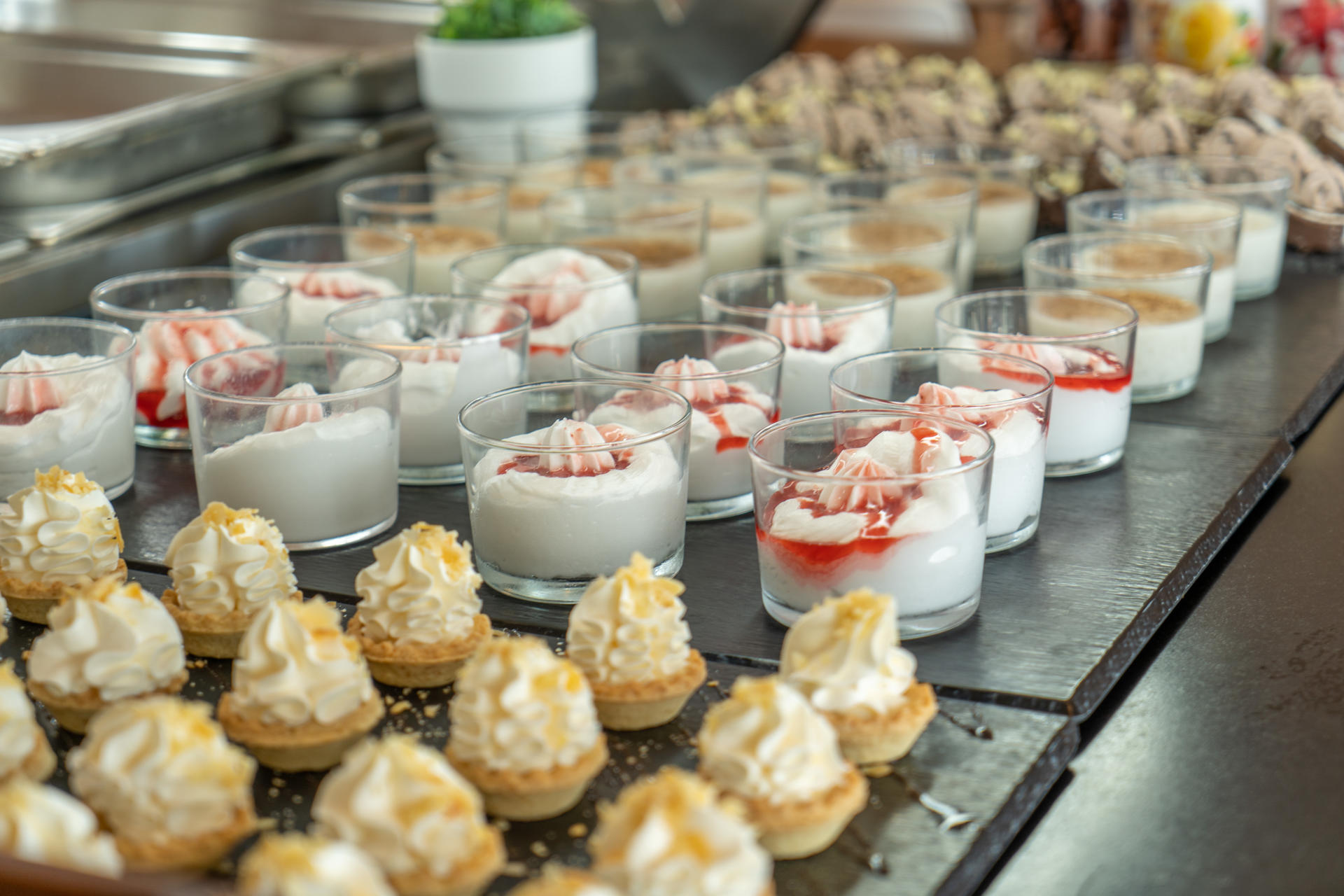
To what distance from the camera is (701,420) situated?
4.99 ft

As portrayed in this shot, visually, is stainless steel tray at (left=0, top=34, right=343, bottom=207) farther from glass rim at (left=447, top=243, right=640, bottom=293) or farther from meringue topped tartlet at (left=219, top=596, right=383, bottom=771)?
meringue topped tartlet at (left=219, top=596, right=383, bottom=771)

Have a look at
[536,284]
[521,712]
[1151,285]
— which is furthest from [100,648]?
[1151,285]

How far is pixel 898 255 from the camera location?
6.50 feet

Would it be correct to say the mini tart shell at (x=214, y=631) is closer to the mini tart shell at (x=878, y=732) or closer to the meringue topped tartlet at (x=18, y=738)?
the meringue topped tartlet at (x=18, y=738)

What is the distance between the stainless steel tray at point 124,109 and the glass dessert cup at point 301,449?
0.81 m

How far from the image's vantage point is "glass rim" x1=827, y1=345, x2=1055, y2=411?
1417mm

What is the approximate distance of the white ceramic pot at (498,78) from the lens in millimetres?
2588

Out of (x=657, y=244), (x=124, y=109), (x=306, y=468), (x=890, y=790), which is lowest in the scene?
(x=890, y=790)

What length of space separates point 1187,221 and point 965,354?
0.83 metres

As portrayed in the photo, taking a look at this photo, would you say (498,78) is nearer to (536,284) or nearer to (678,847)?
(536,284)

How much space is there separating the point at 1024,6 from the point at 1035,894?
11.9 feet

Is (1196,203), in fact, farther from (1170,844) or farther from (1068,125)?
(1170,844)

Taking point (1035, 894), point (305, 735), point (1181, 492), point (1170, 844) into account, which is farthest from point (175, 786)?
point (1181, 492)

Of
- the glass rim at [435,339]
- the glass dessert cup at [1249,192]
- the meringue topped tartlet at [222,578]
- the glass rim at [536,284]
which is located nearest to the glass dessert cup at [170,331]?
the glass rim at [435,339]
